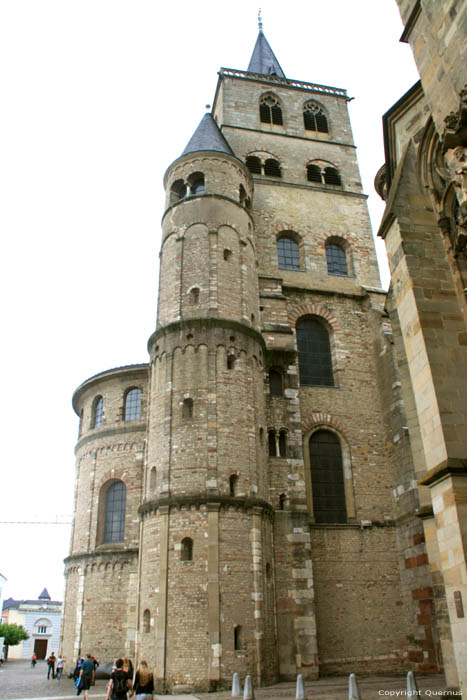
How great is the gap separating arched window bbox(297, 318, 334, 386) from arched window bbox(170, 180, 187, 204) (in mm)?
7767

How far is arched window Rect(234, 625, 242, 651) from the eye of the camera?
55.0ft

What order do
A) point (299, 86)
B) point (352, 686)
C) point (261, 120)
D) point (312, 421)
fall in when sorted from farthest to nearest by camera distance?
point (299, 86) < point (261, 120) < point (312, 421) < point (352, 686)

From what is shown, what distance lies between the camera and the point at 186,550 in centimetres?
1780

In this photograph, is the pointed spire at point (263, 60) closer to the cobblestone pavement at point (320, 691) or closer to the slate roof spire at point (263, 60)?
the slate roof spire at point (263, 60)

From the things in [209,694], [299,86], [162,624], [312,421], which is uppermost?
[299,86]

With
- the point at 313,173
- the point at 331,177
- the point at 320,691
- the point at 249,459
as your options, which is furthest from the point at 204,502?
the point at 331,177

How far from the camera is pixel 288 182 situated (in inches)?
1210

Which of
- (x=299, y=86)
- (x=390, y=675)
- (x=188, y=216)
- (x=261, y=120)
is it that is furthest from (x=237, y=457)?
(x=299, y=86)

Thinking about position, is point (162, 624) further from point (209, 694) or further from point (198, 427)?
point (198, 427)

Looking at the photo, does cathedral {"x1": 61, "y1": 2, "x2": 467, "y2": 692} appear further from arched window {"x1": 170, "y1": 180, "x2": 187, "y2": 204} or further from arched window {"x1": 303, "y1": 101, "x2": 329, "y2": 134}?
arched window {"x1": 303, "y1": 101, "x2": 329, "y2": 134}

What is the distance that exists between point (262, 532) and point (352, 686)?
20.1ft

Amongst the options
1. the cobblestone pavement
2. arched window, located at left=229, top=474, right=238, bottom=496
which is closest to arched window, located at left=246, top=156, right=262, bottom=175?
arched window, located at left=229, top=474, right=238, bottom=496

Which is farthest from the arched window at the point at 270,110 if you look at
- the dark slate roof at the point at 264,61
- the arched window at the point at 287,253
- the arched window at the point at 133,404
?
the arched window at the point at 133,404

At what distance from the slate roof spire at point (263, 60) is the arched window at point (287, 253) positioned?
1685cm
